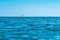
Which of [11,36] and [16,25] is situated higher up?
[16,25]

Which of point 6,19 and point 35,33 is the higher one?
point 6,19

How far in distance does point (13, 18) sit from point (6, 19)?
10cm

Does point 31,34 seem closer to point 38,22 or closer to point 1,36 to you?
point 38,22

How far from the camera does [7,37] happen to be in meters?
1.92

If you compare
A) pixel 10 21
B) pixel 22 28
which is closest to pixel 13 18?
pixel 10 21

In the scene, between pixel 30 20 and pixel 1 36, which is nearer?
pixel 1 36

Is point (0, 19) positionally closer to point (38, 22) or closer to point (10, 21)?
point (10, 21)

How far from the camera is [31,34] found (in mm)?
1942

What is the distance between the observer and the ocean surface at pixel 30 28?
1920mm

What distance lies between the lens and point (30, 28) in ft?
6.46

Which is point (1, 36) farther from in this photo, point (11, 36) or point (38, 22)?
point (38, 22)

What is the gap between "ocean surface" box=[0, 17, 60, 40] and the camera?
1.92 m

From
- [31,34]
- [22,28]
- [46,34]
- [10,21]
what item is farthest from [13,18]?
[46,34]

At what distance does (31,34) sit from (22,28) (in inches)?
5.9
